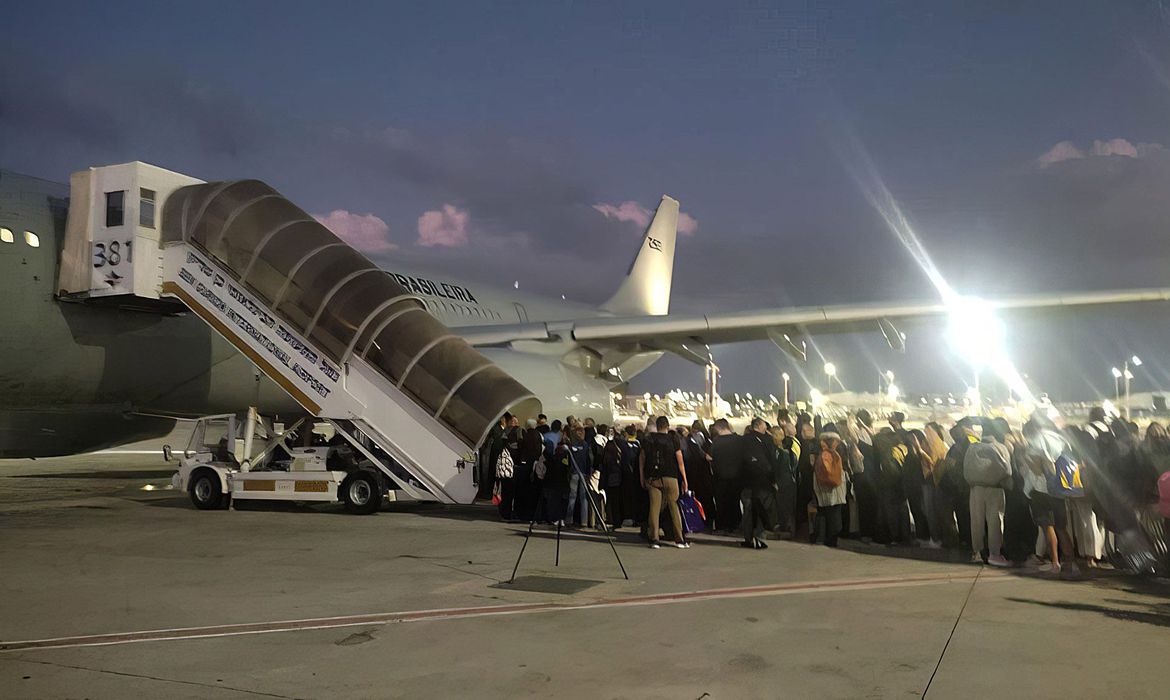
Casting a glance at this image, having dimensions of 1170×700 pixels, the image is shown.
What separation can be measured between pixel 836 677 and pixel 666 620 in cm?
158

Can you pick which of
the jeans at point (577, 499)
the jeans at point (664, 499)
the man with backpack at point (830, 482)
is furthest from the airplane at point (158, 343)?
the man with backpack at point (830, 482)

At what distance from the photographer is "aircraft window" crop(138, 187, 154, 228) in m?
11.7

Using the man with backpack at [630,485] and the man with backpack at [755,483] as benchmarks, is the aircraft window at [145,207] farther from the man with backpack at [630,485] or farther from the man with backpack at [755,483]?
the man with backpack at [755,483]

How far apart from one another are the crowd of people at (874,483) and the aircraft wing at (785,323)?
4.26m

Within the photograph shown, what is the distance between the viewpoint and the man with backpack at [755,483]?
31.3ft

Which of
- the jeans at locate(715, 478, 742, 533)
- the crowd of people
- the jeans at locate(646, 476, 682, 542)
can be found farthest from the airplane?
the jeans at locate(646, 476, 682, 542)

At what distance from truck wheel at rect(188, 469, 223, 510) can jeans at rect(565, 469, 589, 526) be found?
5.10 meters

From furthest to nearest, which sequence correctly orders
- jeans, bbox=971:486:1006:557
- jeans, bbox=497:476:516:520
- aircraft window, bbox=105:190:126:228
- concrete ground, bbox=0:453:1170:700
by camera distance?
1. jeans, bbox=497:476:516:520
2. aircraft window, bbox=105:190:126:228
3. jeans, bbox=971:486:1006:557
4. concrete ground, bbox=0:453:1170:700

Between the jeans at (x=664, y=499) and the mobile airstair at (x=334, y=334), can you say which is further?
the mobile airstair at (x=334, y=334)

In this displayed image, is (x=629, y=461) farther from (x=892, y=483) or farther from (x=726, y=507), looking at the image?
(x=892, y=483)

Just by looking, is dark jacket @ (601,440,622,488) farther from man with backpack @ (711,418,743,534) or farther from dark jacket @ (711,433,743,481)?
dark jacket @ (711,433,743,481)

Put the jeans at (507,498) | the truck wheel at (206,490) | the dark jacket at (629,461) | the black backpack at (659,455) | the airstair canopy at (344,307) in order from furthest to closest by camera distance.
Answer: the truck wheel at (206,490), the jeans at (507,498), the airstair canopy at (344,307), the dark jacket at (629,461), the black backpack at (659,455)

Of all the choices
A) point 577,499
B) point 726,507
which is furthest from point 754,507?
point 577,499

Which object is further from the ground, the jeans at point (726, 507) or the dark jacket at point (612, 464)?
the dark jacket at point (612, 464)
